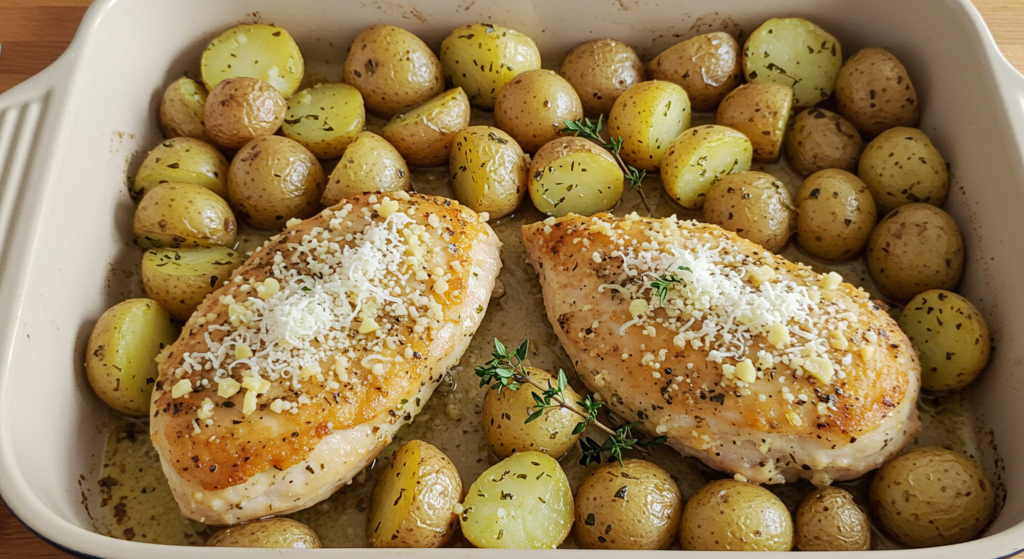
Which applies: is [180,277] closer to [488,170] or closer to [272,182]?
[272,182]

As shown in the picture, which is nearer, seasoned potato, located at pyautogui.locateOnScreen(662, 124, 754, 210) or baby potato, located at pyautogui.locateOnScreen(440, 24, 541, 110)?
seasoned potato, located at pyautogui.locateOnScreen(662, 124, 754, 210)

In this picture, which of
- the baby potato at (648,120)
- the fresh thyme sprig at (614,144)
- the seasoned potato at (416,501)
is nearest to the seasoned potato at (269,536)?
the seasoned potato at (416,501)

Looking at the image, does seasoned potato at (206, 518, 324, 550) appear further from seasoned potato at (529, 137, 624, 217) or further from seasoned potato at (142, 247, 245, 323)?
seasoned potato at (529, 137, 624, 217)

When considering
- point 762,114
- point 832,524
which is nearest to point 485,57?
point 762,114

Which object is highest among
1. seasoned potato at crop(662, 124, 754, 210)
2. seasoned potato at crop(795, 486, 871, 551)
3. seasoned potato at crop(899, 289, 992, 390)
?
seasoned potato at crop(662, 124, 754, 210)

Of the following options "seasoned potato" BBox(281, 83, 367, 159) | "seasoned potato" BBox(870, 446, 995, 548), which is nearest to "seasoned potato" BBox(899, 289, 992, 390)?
"seasoned potato" BBox(870, 446, 995, 548)

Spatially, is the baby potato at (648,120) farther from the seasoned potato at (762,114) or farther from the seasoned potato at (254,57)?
the seasoned potato at (254,57)

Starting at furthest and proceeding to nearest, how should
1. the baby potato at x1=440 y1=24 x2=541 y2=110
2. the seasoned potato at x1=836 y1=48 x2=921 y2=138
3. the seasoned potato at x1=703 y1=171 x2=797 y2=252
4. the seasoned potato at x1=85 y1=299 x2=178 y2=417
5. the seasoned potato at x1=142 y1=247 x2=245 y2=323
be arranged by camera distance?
the baby potato at x1=440 y1=24 x2=541 y2=110 < the seasoned potato at x1=836 y1=48 x2=921 y2=138 < the seasoned potato at x1=703 y1=171 x2=797 y2=252 < the seasoned potato at x1=142 y1=247 x2=245 y2=323 < the seasoned potato at x1=85 y1=299 x2=178 y2=417
